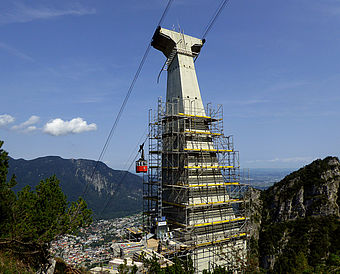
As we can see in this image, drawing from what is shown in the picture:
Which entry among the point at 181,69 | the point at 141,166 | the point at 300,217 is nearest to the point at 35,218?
the point at 141,166

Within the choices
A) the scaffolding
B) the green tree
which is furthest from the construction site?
the green tree

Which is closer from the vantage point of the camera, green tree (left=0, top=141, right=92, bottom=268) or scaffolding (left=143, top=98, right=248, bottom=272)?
green tree (left=0, top=141, right=92, bottom=268)

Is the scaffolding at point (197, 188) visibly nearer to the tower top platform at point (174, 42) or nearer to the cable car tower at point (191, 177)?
the cable car tower at point (191, 177)

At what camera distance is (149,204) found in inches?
1180

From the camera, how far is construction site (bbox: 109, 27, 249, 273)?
23.3m

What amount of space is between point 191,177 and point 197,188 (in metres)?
1.40

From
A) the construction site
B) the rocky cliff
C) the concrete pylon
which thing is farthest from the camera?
the rocky cliff

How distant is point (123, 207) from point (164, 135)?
171m

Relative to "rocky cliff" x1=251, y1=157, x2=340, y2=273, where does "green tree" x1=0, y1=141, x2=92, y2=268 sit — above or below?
above

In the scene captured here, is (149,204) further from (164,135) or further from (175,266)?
(175,266)

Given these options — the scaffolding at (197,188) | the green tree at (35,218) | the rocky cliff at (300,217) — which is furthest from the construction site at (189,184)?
the rocky cliff at (300,217)

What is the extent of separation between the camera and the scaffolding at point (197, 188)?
23922 millimetres

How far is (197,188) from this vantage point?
25.6 metres

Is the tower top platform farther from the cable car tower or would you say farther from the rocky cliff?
the rocky cliff
